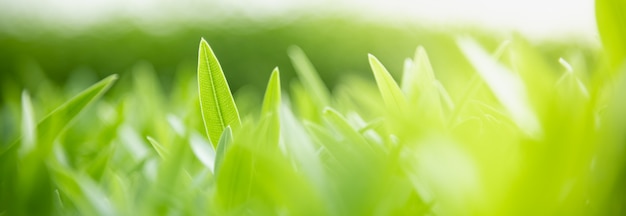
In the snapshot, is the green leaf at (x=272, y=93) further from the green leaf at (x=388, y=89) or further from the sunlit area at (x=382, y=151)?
the green leaf at (x=388, y=89)

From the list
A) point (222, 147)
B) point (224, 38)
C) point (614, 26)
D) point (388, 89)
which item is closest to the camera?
point (614, 26)

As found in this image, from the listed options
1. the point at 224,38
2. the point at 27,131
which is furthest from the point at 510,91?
the point at 224,38

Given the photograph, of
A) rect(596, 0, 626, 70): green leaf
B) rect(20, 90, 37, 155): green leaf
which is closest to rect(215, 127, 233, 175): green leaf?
rect(20, 90, 37, 155): green leaf

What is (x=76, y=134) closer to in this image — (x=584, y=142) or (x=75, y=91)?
(x=75, y=91)

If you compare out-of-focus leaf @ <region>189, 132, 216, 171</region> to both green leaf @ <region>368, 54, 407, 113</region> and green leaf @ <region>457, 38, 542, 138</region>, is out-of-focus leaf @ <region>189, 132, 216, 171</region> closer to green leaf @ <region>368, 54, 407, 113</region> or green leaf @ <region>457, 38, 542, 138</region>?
green leaf @ <region>368, 54, 407, 113</region>

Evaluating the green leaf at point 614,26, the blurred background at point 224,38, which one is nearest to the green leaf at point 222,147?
the green leaf at point 614,26

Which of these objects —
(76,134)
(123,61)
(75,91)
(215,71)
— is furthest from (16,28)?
(215,71)

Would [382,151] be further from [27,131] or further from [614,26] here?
[27,131]

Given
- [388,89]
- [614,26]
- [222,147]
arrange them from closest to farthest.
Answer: [614,26]
[222,147]
[388,89]
